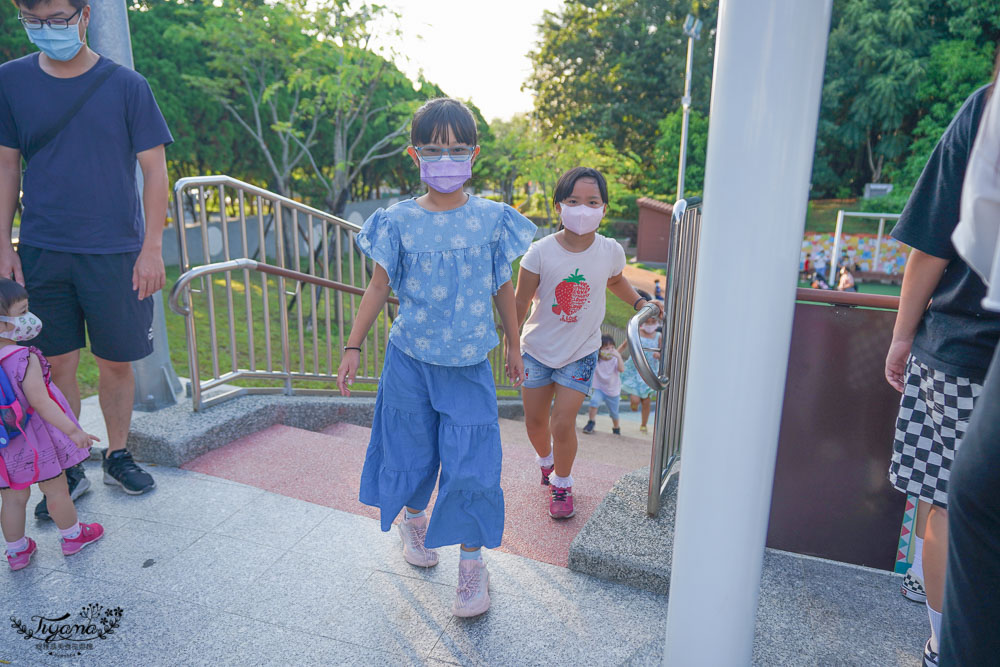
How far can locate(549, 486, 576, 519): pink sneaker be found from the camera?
3.09 meters

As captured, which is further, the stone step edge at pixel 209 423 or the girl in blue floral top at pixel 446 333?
the stone step edge at pixel 209 423

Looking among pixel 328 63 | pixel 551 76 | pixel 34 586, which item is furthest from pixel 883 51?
pixel 34 586

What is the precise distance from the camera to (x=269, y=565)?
2.58 m

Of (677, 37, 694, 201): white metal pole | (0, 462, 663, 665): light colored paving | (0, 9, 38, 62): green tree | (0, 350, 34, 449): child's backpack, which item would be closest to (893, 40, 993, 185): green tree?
(677, 37, 694, 201): white metal pole

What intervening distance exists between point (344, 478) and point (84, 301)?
4.60 ft

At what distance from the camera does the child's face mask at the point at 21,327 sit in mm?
2387

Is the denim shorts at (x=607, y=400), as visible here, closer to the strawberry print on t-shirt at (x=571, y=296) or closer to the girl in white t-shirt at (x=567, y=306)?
the girl in white t-shirt at (x=567, y=306)

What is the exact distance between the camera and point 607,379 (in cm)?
782

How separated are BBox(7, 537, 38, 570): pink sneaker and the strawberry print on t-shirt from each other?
229 cm

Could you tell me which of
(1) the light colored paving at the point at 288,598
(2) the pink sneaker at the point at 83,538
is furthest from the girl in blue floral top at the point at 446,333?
(2) the pink sneaker at the point at 83,538

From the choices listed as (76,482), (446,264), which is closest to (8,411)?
(76,482)

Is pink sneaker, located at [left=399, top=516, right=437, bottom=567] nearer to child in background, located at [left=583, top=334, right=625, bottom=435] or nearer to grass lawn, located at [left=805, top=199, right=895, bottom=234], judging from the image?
child in background, located at [left=583, top=334, right=625, bottom=435]

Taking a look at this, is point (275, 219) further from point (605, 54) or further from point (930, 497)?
point (605, 54)

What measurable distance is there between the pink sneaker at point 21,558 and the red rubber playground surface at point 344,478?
88 centimetres
